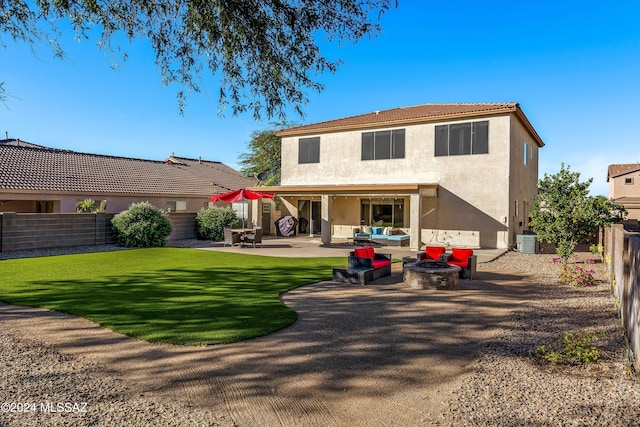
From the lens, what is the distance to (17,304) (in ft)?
26.1

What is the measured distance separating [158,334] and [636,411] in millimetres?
6012

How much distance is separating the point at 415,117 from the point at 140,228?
1527 cm

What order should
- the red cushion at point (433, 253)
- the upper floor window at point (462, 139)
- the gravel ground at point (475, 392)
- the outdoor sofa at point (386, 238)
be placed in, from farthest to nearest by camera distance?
the outdoor sofa at point (386, 238) < the upper floor window at point (462, 139) < the red cushion at point (433, 253) < the gravel ground at point (475, 392)

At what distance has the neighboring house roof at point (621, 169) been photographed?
175 feet

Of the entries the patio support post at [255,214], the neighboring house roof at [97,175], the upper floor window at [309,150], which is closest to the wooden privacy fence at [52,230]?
the neighboring house roof at [97,175]

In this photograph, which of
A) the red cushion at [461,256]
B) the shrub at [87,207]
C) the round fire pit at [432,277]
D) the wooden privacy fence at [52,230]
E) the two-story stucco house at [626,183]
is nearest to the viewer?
the round fire pit at [432,277]

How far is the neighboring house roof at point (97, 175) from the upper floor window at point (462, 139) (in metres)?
19.3

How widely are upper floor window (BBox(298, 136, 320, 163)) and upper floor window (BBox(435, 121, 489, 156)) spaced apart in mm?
7592

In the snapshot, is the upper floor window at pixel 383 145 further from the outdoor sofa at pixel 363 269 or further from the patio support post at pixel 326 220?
the outdoor sofa at pixel 363 269

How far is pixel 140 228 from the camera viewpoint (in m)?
19.2

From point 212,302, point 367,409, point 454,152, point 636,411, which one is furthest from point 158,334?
point 454,152

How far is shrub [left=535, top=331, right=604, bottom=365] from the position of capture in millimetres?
5064

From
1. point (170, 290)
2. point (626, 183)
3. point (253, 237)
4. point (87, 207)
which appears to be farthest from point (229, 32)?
point (626, 183)

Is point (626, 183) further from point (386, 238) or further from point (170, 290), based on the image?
point (170, 290)
